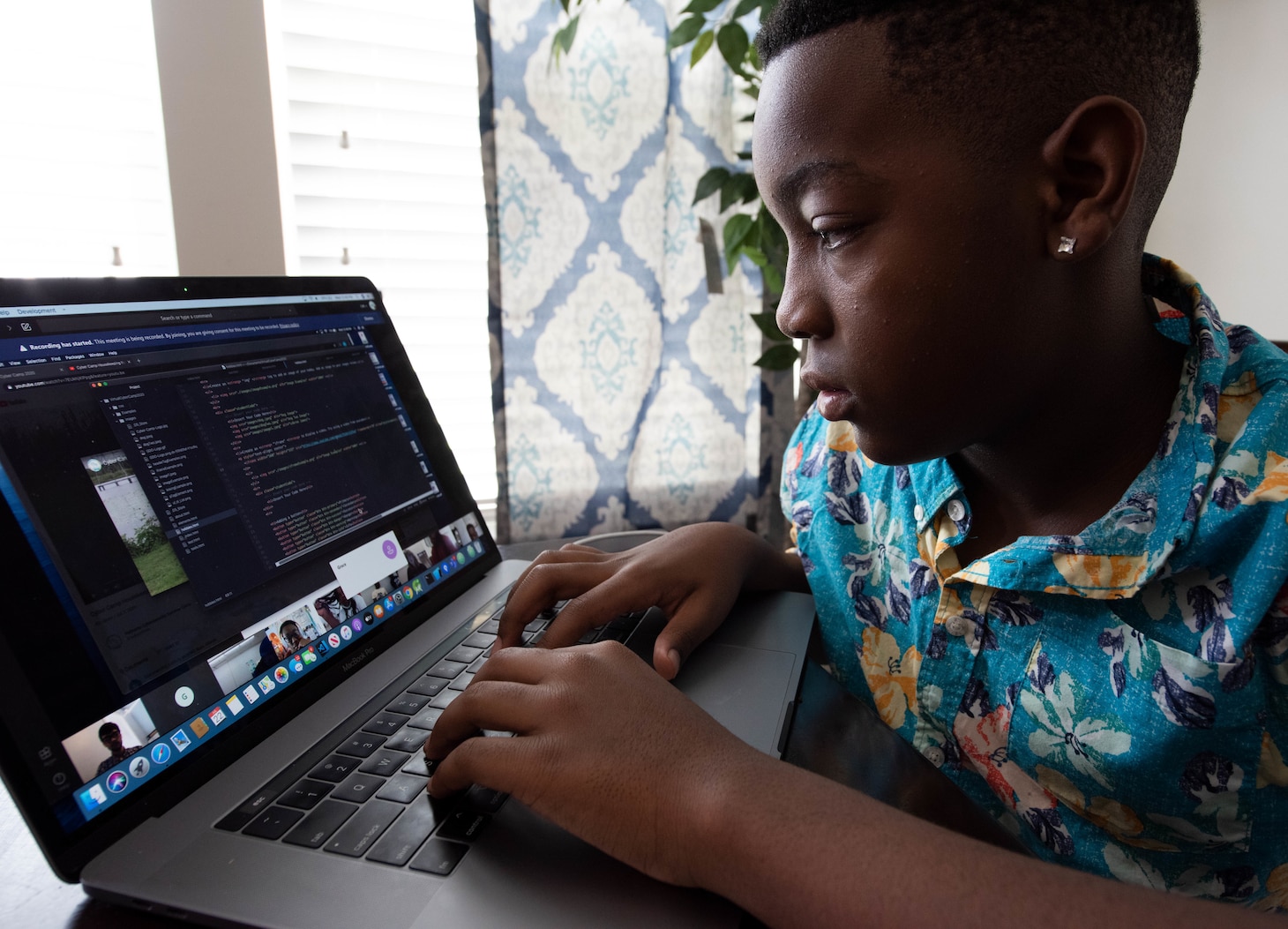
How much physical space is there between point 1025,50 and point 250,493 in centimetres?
59

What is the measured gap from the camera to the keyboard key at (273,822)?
1.26ft

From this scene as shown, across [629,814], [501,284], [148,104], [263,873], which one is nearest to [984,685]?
[629,814]

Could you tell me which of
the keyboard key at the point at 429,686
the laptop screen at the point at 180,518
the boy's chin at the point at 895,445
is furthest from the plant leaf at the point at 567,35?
the keyboard key at the point at 429,686

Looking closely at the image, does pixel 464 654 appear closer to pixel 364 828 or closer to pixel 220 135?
pixel 364 828

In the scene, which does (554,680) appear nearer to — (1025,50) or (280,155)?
(1025,50)

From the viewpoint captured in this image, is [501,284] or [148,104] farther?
[501,284]

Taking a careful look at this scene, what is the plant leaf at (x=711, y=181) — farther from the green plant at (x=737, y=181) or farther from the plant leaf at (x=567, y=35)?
the plant leaf at (x=567, y=35)

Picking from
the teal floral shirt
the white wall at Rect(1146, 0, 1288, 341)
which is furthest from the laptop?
the white wall at Rect(1146, 0, 1288, 341)

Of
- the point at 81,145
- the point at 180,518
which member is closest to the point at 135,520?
the point at 180,518

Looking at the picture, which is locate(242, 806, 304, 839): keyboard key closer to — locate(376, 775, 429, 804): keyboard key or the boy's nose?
locate(376, 775, 429, 804): keyboard key

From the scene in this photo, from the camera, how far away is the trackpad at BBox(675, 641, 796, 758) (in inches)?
19.4

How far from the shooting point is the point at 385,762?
0.44 meters

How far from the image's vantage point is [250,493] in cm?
54

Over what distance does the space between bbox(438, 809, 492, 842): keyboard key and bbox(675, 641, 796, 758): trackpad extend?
0.16 m
